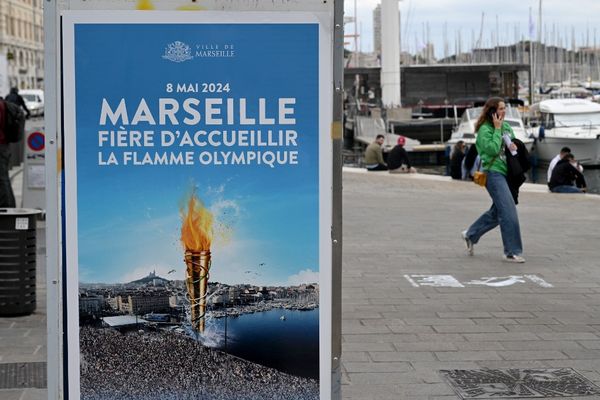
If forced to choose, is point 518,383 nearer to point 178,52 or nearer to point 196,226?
point 196,226

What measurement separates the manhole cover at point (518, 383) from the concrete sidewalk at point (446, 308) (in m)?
0.09

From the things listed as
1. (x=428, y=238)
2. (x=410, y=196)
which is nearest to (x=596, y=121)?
(x=410, y=196)

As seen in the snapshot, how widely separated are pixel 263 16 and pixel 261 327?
3.69 ft

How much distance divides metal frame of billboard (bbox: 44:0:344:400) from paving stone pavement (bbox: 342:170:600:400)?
2.43 meters

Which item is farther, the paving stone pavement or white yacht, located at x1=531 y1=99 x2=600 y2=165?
white yacht, located at x1=531 y1=99 x2=600 y2=165

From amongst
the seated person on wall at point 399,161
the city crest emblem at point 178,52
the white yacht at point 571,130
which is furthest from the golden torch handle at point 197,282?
the white yacht at point 571,130

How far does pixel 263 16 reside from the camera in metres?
3.66

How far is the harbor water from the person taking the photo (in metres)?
3.78

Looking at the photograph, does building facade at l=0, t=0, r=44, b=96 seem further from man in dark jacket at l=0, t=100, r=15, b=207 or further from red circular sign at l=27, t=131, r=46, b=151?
man in dark jacket at l=0, t=100, r=15, b=207

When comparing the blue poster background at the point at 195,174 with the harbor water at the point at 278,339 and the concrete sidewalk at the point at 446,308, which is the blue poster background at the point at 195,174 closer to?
the harbor water at the point at 278,339

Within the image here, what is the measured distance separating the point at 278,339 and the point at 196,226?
1.70ft

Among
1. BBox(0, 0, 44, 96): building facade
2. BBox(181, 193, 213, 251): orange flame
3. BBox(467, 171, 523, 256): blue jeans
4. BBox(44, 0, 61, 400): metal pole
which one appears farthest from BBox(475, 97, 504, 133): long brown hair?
BBox(0, 0, 44, 96): building facade

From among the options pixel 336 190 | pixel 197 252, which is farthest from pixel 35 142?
pixel 336 190

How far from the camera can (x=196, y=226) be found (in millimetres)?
3711
